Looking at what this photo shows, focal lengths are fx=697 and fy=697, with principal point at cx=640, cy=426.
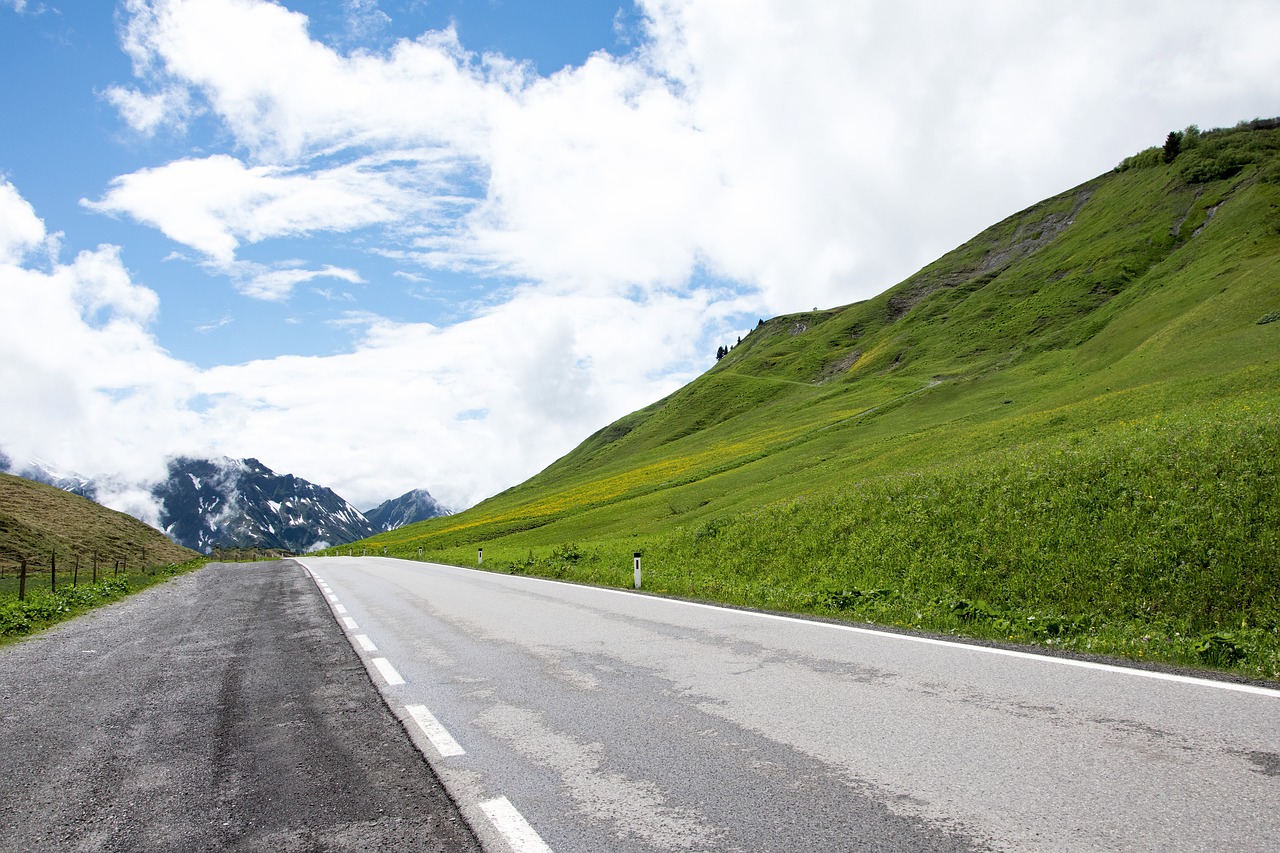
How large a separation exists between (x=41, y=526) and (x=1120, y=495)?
187ft

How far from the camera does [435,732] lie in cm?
621

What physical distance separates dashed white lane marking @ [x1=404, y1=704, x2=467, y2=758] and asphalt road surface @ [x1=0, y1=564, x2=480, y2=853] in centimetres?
19

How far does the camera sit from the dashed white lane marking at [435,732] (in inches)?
224

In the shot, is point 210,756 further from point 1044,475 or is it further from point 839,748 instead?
point 1044,475

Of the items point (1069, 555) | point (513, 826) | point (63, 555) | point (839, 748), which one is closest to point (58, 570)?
point (63, 555)

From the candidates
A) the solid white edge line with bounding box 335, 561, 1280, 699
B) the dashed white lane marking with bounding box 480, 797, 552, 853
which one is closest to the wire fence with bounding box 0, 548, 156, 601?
the solid white edge line with bounding box 335, 561, 1280, 699

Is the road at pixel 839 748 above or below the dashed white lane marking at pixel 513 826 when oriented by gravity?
below

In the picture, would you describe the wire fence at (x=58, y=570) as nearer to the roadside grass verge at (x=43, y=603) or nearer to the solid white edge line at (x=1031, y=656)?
the roadside grass verge at (x=43, y=603)

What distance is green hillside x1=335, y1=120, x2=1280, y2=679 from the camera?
1155 cm

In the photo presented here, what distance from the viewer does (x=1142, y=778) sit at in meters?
4.38

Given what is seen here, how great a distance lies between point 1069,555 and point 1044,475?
15.3 ft

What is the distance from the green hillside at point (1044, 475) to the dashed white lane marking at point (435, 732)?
785 cm

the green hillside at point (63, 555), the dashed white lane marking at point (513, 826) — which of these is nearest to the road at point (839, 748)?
the dashed white lane marking at point (513, 826)

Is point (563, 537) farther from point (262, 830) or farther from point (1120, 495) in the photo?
point (262, 830)
